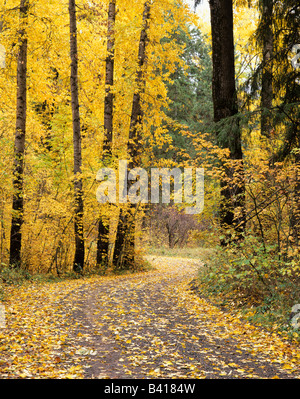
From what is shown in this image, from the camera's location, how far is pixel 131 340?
6.00 m

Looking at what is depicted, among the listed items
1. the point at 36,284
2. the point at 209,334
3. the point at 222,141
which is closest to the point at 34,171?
the point at 36,284

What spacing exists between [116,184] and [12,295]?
17.7ft

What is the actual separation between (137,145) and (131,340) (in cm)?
930

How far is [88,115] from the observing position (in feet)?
54.9

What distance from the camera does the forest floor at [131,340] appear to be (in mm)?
4742

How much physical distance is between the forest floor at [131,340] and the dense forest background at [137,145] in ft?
3.17

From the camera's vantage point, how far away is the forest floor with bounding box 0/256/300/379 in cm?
474

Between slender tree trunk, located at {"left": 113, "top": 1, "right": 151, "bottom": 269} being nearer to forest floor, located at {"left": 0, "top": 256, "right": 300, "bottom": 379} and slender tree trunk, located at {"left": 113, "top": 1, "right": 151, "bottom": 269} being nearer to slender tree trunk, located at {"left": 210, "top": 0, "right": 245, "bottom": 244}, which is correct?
slender tree trunk, located at {"left": 210, "top": 0, "right": 245, "bottom": 244}

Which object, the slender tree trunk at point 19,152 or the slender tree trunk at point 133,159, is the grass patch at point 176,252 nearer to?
the slender tree trunk at point 133,159

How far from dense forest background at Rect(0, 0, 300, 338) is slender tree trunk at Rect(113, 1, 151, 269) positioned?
51 millimetres

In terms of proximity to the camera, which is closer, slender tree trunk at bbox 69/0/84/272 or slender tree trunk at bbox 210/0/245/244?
slender tree trunk at bbox 210/0/245/244

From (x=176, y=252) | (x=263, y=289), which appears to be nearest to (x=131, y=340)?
(x=263, y=289)
